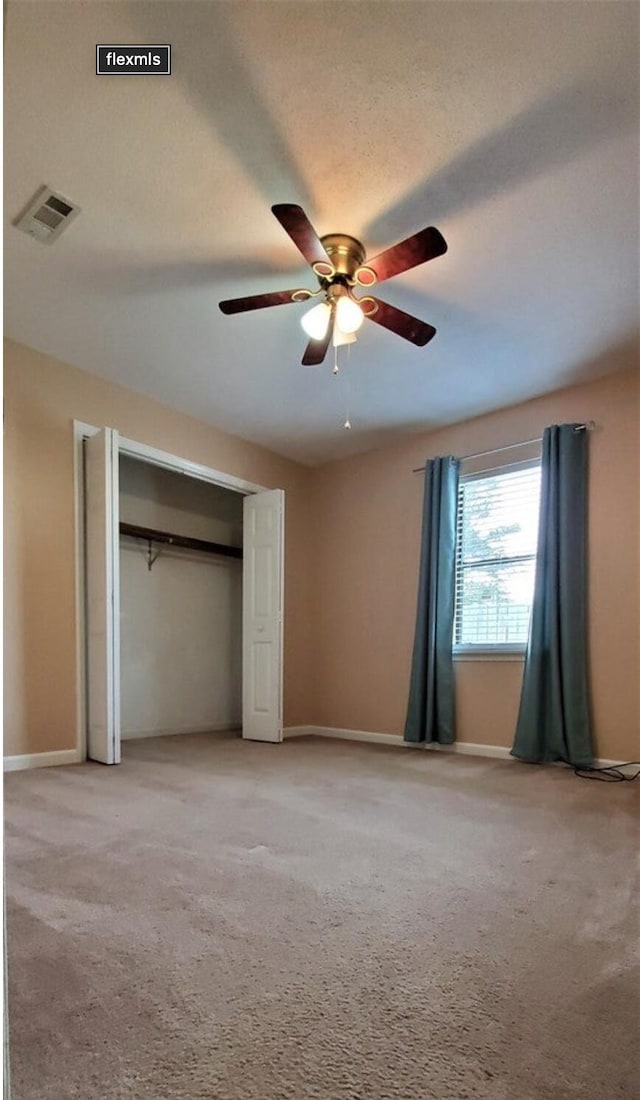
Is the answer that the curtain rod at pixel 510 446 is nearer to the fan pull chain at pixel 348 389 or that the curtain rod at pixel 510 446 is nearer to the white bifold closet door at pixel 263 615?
the fan pull chain at pixel 348 389

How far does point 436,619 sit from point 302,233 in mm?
2983

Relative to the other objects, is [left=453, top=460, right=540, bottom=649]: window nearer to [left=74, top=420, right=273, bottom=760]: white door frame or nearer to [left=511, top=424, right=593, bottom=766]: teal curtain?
[left=511, top=424, right=593, bottom=766]: teal curtain

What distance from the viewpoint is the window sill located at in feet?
13.2

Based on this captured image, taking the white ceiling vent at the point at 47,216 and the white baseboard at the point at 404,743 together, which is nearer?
the white ceiling vent at the point at 47,216

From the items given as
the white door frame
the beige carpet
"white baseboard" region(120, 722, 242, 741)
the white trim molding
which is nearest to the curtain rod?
the white trim molding

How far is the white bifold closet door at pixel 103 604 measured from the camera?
3570 millimetres

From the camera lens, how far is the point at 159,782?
307 centimetres

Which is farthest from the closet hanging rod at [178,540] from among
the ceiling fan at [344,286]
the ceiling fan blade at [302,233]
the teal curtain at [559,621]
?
the ceiling fan blade at [302,233]

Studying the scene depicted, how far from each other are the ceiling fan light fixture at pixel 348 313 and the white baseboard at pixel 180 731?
12.3 feet

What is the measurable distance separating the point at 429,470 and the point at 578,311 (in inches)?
68.8

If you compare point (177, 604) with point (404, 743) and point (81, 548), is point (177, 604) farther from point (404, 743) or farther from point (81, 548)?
point (404, 743)

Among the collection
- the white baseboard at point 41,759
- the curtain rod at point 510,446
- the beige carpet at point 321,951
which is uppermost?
the curtain rod at point 510,446

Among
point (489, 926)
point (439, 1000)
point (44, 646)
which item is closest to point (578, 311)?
point (489, 926)

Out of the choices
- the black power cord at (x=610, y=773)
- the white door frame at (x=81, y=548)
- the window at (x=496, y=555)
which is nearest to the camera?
the black power cord at (x=610, y=773)
